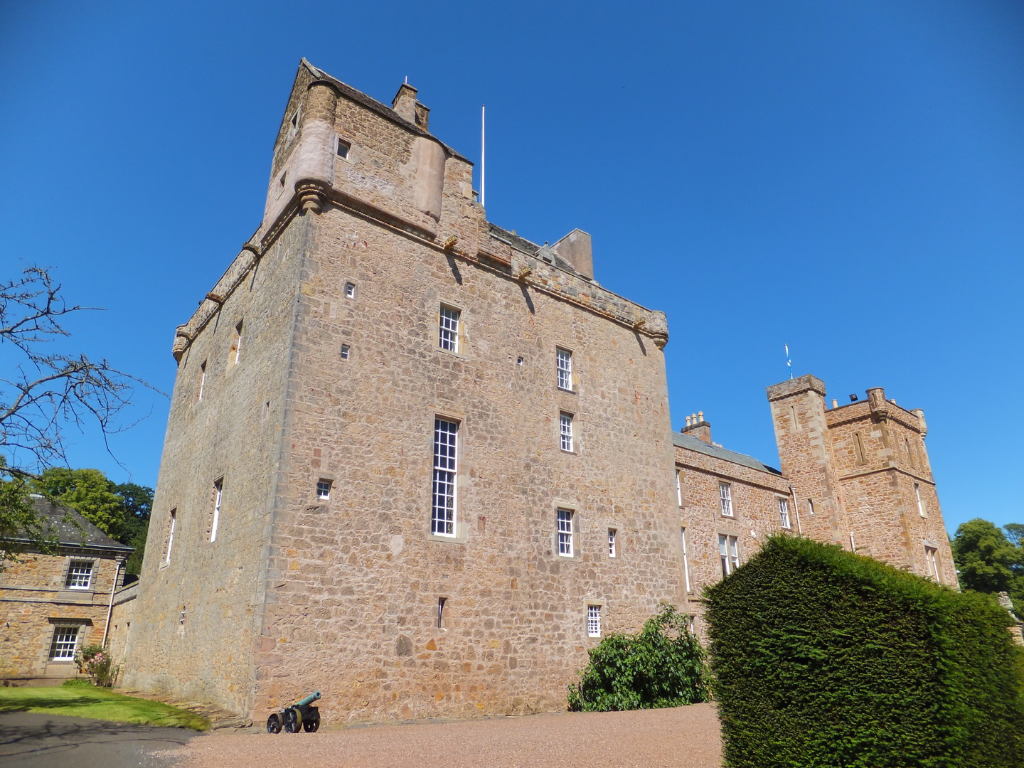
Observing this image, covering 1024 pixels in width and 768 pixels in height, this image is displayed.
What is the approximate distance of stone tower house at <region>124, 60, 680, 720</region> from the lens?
1277cm

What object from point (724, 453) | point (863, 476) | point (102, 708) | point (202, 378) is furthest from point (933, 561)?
point (102, 708)

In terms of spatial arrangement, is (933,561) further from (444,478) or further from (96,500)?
(96,500)

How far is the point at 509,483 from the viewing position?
16.3m

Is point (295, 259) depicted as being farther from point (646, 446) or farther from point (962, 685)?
point (962, 685)

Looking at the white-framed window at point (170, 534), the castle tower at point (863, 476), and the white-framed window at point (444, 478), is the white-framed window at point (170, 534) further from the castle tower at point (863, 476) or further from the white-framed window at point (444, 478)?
the castle tower at point (863, 476)

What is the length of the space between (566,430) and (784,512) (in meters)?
16.3

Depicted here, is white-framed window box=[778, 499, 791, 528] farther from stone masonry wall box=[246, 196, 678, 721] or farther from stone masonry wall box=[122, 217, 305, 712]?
stone masonry wall box=[122, 217, 305, 712]

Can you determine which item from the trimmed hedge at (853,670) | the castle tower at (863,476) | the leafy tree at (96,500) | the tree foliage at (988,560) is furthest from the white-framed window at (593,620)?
the tree foliage at (988,560)

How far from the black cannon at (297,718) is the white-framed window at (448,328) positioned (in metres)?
8.44

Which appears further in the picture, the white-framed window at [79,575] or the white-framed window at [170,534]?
the white-framed window at [79,575]

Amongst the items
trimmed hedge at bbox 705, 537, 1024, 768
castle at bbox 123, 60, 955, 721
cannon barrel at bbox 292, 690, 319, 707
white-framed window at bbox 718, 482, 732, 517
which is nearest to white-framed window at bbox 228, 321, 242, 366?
castle at bbox 123, 60, 955, 721

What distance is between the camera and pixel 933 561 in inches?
1210

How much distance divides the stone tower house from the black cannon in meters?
0.42

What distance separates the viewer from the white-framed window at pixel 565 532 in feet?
56.2
